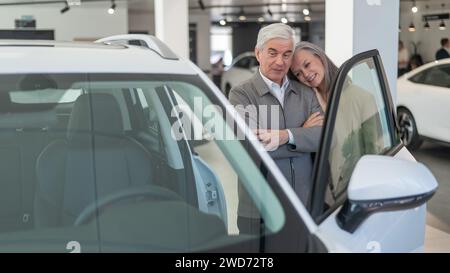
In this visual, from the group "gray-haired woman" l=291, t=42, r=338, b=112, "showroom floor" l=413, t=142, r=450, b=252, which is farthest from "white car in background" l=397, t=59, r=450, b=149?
"gray-haired woman" l=291, t=42, r=338, b=112

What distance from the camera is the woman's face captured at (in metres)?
2.53

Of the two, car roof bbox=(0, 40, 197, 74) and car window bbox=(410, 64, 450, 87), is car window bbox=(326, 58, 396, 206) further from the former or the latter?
car window bbox=(410, 64, 450, 87)

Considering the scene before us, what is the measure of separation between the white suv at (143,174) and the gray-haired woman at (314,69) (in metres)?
0.33

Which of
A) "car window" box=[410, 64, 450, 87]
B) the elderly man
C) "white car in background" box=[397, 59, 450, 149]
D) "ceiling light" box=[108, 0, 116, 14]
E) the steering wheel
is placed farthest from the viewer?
"ceiling light" box=[108, 0, 116, 14]

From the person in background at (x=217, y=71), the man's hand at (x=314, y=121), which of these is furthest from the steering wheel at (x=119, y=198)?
the person in background at (x=217, y=71)

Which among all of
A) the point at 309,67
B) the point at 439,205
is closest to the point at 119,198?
the point at 309,67

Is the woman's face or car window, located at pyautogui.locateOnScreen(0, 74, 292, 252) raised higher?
the woman's face

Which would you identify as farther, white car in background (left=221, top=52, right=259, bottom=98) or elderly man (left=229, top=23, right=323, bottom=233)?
white car in background (left=221, top=52, right=259, bottom=98)

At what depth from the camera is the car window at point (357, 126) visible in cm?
188

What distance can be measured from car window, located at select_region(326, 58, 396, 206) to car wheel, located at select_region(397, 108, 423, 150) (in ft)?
19.1

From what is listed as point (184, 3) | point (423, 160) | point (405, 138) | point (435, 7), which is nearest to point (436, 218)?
point (423, 160)

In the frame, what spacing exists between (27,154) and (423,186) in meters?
1.28

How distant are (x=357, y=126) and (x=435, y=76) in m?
6.15
